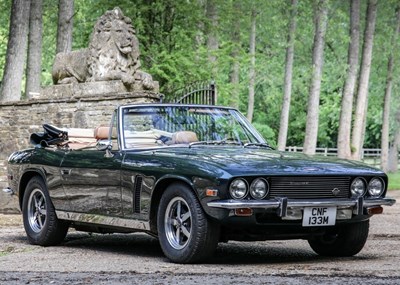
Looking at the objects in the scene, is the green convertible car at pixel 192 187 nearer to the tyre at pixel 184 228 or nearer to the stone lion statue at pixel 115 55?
the tyre at pixel 184 228

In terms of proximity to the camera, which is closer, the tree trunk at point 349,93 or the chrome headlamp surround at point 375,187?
the chrome headlamp surround at point 375,187

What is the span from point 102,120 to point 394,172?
31967 millimetres

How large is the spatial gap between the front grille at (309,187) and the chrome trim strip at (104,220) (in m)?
1.36

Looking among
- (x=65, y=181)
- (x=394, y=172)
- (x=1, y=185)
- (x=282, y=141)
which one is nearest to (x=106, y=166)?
(x=65, y=181)

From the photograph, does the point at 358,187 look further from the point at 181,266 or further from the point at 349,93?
the point at 349,93

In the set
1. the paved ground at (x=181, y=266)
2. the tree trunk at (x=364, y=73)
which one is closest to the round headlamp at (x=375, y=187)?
the paved ground at (x=181, y=266)

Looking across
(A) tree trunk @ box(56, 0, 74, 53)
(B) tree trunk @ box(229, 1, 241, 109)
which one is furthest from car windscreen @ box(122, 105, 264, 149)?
(A) tree trunk @ box(56, 0, 74, 53)

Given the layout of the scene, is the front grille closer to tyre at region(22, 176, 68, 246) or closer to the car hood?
the car hood

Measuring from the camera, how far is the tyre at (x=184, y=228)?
29.9 feet

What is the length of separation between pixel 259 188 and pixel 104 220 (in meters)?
2.09

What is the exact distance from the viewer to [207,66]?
85.2ft

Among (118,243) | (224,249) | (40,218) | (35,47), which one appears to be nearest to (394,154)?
(35,47)

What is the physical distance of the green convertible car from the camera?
29.9 feet

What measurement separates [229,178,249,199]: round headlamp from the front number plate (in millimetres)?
566
